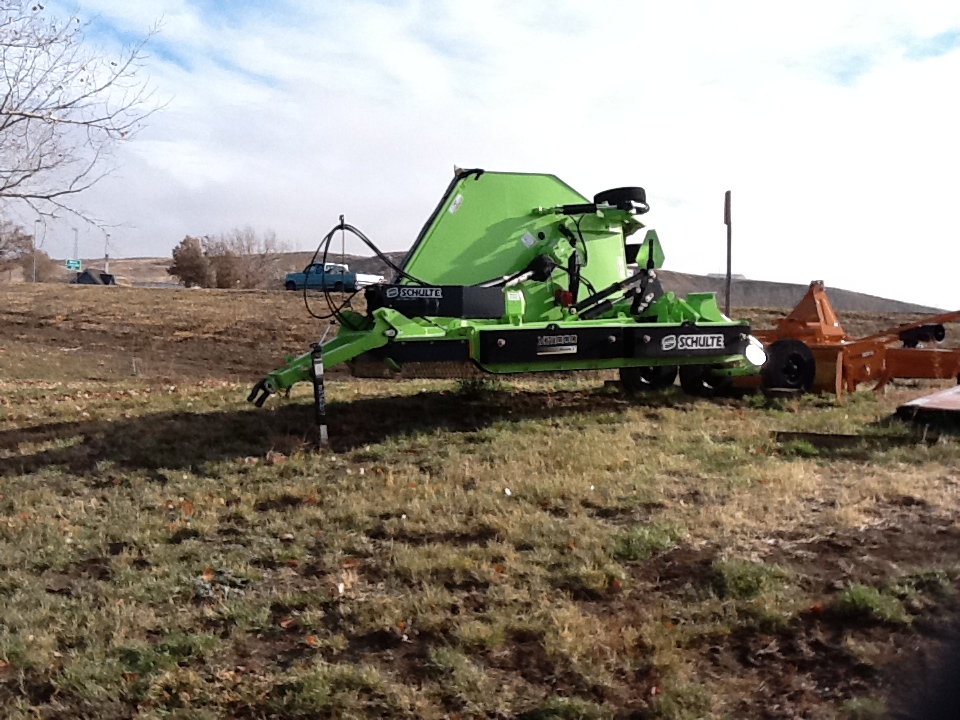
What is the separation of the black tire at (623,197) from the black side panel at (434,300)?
6.52 feet

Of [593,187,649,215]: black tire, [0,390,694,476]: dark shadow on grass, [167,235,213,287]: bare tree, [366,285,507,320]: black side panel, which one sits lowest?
[0,390,694,476]: dark shadow on grass

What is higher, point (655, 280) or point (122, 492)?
point (655, 280)

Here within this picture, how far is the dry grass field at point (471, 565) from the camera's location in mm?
3100

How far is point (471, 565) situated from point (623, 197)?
5400mm

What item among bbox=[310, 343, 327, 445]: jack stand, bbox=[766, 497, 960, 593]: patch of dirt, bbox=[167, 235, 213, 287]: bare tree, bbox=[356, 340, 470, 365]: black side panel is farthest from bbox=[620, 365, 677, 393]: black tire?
bbox=[167, 235, 213, 287]: bare tree

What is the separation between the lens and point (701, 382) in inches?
375

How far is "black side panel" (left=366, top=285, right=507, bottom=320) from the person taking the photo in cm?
708

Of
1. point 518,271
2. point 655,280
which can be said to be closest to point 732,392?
point 655,280

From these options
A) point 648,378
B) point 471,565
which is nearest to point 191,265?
point 648,378

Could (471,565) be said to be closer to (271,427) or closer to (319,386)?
(319,386)

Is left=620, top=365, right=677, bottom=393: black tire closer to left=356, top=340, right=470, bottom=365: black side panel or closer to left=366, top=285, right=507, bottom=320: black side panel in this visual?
left=366, top=285, right=507, bottom=320: black side panel

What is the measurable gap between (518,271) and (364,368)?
75.1 inches

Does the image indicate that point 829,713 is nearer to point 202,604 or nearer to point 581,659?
point 581,659

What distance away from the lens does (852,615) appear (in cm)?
352
